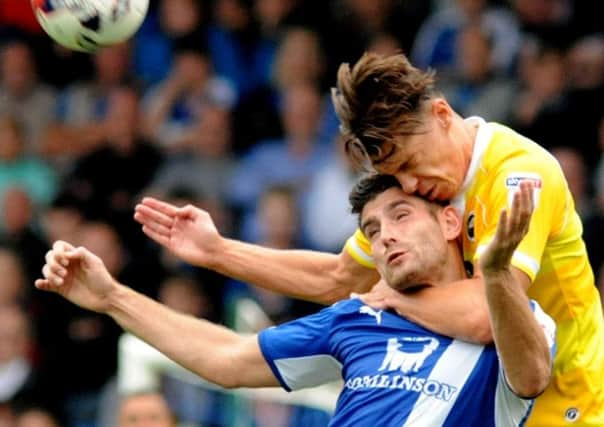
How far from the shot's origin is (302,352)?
22.0 feet

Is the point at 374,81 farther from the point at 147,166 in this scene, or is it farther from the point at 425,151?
the point at 147,166

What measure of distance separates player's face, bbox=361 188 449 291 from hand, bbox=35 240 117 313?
112 centimetres

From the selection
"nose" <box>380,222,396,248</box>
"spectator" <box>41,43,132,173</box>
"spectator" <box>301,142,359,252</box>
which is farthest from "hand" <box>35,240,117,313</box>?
→ "spectator" <box>41,43,132,173</box>

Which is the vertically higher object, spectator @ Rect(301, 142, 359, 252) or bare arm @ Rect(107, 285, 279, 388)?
bare arm @ Rect(107, 285, 279, 388)

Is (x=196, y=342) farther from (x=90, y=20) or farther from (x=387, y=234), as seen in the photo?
(x=90, y=20)

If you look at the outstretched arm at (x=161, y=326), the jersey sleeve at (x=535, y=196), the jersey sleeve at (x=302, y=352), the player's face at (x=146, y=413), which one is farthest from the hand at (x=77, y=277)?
the player's face at (x=146, y=413)

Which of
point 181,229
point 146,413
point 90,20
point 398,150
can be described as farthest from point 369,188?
point 146,413

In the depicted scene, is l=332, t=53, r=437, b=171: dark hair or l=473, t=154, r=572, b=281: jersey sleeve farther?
l=332, t=53, r=437, b=171: dark hair

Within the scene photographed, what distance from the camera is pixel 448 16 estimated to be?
13.2m

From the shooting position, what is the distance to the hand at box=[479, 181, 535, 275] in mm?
5672

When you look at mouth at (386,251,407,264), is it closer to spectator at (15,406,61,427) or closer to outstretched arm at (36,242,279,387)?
outstretched arm at (36,242,279,387)

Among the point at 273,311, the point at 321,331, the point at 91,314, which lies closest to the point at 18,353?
the point at 91,314

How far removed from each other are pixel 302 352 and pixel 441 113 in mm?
1062

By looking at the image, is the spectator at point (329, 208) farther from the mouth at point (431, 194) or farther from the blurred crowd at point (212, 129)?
the mouth at point (431, 194)
